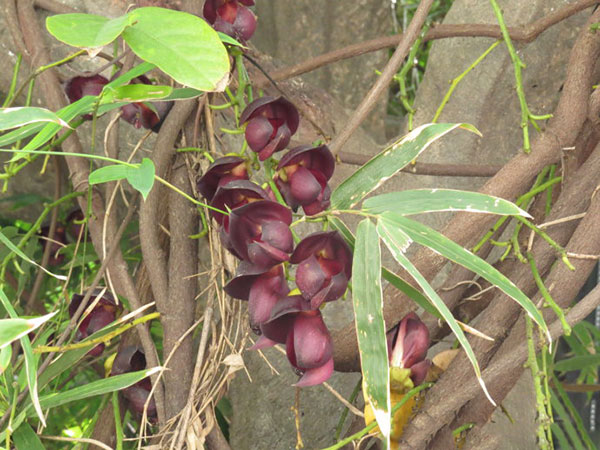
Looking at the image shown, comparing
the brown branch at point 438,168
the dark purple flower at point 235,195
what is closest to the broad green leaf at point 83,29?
the dark purple flower at point 235,195

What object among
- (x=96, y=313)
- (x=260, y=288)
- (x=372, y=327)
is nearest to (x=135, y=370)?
(x=96, y=313)

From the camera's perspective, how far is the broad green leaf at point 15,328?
401mm

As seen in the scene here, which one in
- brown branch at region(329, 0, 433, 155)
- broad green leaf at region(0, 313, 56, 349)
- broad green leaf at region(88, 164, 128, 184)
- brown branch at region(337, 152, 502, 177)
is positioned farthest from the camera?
brown branch at region(337, 152, 502, 177)

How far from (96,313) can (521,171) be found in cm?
40

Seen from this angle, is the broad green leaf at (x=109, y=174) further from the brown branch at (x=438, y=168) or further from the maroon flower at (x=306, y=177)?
the brown branch at (x=438, y=168)

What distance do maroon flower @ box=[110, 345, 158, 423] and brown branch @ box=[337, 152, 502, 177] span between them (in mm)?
289

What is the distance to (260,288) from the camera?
0.56 metres

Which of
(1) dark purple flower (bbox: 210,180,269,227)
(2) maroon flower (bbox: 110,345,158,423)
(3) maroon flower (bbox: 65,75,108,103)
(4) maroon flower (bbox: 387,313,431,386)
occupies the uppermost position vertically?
(1) dark purple flower (bbox: 210,180,269,227)

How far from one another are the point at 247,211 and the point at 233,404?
1.64 ft

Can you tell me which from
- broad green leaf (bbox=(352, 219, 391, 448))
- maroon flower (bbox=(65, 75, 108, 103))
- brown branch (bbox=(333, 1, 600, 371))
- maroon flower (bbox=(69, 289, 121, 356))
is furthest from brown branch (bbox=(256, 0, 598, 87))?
broad green leaf (bbox=(352, 219, 391, 448))

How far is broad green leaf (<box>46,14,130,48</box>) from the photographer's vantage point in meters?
0.46

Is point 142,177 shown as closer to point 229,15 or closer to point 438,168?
point 229,15

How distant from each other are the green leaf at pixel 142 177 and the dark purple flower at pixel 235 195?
7cm

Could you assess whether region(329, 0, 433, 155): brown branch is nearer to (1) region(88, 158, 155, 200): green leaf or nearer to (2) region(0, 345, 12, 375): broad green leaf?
(1) region(88, 158, 155, 200): green leaf
